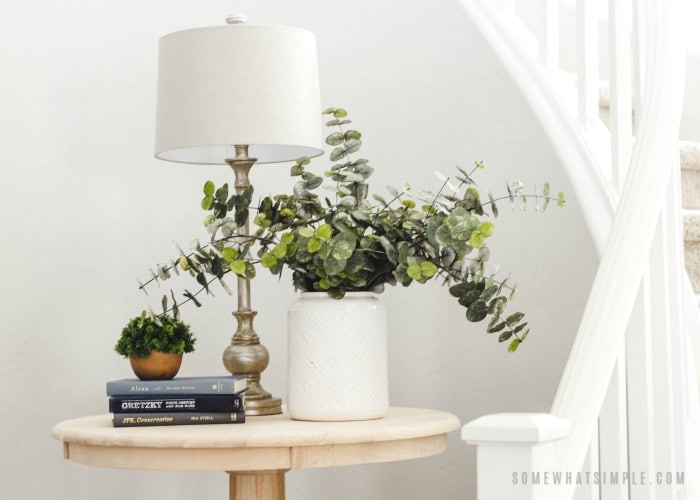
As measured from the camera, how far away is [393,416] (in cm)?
153

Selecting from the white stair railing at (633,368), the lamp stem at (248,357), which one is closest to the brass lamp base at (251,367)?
the lamp stem at (248,357)

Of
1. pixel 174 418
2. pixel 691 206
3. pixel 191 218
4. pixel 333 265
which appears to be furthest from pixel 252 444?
pixel 691 206

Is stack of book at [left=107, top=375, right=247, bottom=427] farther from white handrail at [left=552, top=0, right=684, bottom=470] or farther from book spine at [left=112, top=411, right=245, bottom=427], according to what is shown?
white handrail at [left=552, top=0, right=684, bottom=470]

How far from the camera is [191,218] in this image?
2090 millimetres

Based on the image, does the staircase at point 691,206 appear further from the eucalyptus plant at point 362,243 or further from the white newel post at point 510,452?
the white newel post at point 510,452

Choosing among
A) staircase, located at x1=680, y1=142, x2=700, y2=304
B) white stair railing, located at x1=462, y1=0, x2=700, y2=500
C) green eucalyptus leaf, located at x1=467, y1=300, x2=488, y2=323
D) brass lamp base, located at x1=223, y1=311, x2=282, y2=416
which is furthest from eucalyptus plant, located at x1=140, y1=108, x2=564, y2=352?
staircase, located at x1=680, y1=142, x2=700, y2=304

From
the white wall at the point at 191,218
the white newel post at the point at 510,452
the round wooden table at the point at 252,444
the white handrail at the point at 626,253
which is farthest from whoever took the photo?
the white wall at the point at 191,218

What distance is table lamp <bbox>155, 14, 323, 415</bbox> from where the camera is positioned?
5.02 ft

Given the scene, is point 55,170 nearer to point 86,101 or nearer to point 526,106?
point 86,101

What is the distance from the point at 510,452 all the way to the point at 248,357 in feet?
2.77

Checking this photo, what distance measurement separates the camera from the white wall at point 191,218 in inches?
76.1

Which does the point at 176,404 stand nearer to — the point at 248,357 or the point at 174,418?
the point at 174,418

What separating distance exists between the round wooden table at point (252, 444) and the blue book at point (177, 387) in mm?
51

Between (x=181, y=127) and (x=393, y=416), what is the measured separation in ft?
1.91
